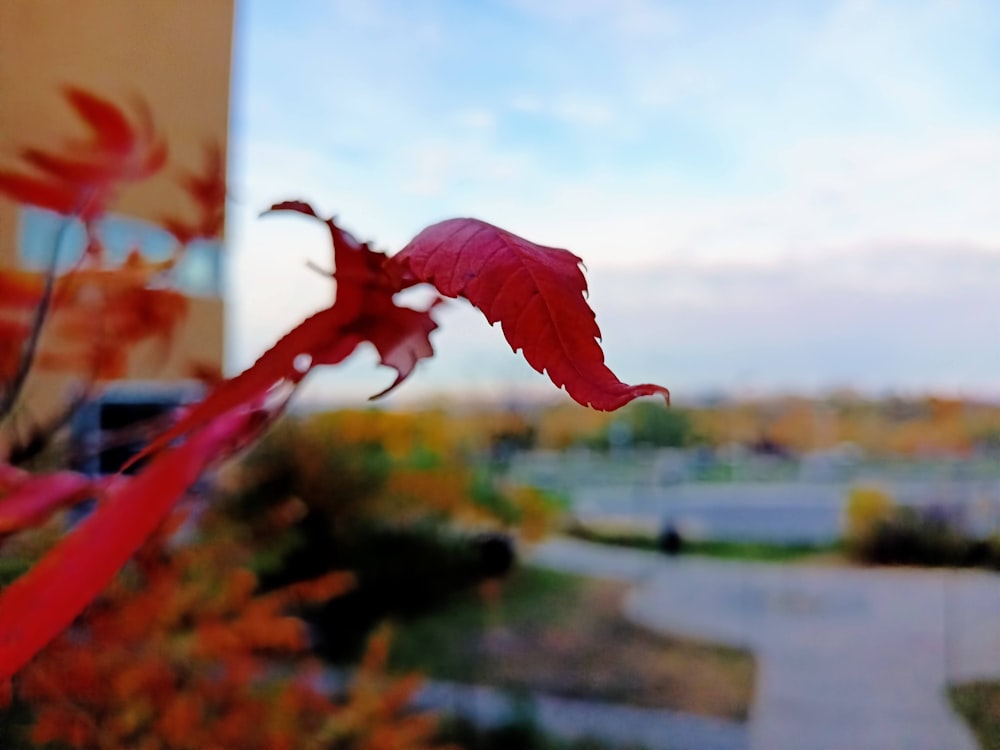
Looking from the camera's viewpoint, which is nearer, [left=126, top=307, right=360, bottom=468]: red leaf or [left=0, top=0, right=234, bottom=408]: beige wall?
[left=126, top=307, right=360, bottom=468]: red leaf

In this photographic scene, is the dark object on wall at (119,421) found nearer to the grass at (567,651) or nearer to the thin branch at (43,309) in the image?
the thin branch at (43,309)

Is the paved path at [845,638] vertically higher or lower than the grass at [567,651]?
higher

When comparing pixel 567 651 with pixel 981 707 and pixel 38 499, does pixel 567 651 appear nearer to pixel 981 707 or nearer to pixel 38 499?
pixel 981 707

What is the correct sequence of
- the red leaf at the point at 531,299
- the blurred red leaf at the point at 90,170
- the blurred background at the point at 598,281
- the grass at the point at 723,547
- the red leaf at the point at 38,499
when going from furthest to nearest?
the grass at the point at 723,547
the blurred background at the point at 598,281
the blurred red leaf at the point at 90,170
the red leaf at the point at 38,499
the red leaf at the point at 531,299

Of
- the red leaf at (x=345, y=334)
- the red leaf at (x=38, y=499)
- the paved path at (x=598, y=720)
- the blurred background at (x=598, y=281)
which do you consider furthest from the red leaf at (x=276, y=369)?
the paved path at (x=598, y=720)

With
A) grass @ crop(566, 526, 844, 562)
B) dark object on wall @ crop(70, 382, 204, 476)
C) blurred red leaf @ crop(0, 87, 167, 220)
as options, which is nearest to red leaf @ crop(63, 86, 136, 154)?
blurred red leaf @ crop(0, 87, 167, 220)

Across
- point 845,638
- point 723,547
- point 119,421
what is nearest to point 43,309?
point 119,421

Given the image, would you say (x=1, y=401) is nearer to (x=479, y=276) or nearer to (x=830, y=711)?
(x=479, y=276)

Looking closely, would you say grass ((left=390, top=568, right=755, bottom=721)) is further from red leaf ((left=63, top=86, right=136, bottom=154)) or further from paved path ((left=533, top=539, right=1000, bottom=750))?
red leaf ((left=63, top=86, right=136, bottom=154))

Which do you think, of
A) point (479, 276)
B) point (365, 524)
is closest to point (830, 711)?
point (479, 276)
